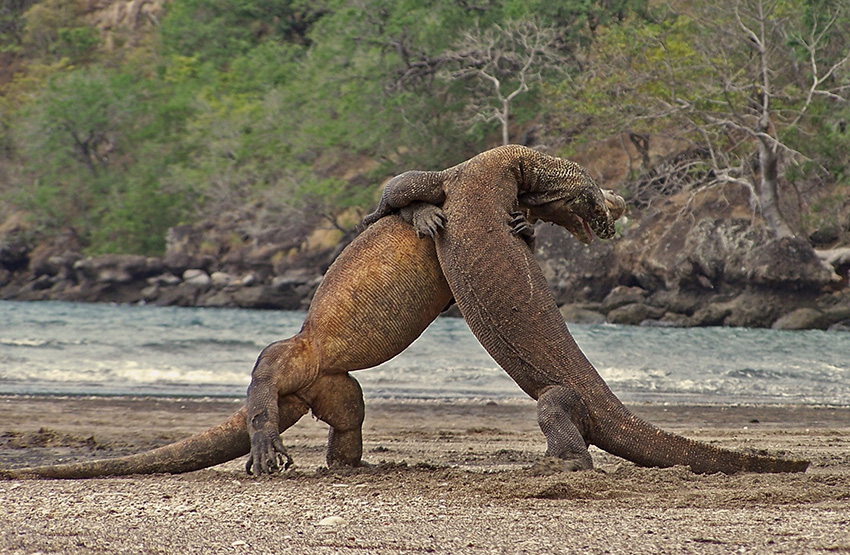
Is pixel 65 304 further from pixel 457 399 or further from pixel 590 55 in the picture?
pixel 457 399

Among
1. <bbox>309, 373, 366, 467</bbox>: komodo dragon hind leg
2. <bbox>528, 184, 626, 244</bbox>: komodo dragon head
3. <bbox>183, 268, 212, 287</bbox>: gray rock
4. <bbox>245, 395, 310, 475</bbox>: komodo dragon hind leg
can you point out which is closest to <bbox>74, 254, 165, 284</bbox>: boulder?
<bbox>183, 268, 212, 287</bbox>: gray rock

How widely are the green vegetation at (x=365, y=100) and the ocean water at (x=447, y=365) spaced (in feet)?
30.9

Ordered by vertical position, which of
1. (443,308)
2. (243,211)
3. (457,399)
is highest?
(243,211)

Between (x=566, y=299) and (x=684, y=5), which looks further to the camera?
(x=684, y=5)

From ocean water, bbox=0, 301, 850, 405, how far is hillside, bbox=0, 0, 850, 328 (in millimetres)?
6577

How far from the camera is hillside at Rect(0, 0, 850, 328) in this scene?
32625 mm

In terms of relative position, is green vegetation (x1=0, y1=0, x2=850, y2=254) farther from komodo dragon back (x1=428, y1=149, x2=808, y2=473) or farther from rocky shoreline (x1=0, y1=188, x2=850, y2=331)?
komodo dragon back (x1=428, y1=149, x2=808, y2=473)

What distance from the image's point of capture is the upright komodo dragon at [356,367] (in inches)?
218

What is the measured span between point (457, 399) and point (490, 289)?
742 cm

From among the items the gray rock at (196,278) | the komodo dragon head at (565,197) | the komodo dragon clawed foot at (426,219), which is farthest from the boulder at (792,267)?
the komodo dragon clawed foot at (426,219)

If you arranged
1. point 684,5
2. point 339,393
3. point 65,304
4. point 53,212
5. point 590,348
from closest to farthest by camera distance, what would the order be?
1. point 339,393
2. point 590,348
3. point 684,5
4. point 65,304
5. point 53,212

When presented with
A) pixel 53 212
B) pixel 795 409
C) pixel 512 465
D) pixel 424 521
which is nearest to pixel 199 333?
pixel 795 409

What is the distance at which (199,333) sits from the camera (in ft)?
85.9

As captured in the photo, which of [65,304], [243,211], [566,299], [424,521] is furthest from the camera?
[243,211]
